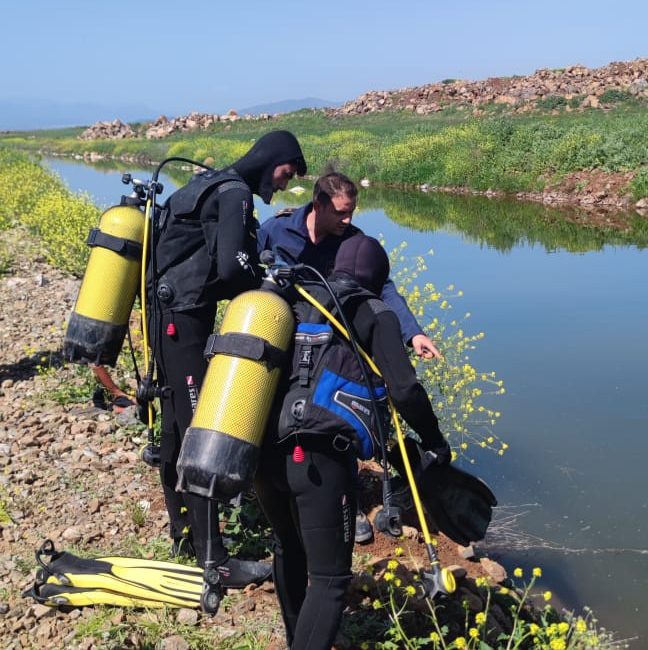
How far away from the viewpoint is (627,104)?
40.2m

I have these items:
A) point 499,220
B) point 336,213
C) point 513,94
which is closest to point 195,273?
point 336,213

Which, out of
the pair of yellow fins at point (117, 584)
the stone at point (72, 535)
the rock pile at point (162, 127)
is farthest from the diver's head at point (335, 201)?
the rock pile at point (162, 127)

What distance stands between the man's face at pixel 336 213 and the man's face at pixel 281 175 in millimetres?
313

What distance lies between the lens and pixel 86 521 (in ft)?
15.1

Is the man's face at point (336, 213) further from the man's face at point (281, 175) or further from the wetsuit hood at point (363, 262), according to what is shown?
the man's face at point (281, 175)

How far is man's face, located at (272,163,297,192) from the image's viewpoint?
3580 millimetres

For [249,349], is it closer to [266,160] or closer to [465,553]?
[266,160]

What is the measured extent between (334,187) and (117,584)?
214cm

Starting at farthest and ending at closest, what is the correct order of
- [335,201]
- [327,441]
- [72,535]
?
[72,535] < [335,201] < [327,441]

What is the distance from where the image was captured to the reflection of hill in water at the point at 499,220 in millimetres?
15836

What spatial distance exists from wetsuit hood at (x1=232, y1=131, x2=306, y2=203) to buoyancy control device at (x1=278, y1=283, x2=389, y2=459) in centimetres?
107

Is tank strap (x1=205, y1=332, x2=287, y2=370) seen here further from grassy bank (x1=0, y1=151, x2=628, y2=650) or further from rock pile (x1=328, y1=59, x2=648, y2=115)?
rock pile (x1=328, y1=59, x2=648, y2=115)

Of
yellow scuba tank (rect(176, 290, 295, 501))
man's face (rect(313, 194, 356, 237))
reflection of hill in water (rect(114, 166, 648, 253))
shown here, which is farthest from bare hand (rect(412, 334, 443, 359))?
reflection of hill in water (rect(114, 166, 648, 253))

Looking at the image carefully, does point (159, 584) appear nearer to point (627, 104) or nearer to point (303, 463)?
point (303, 463)
